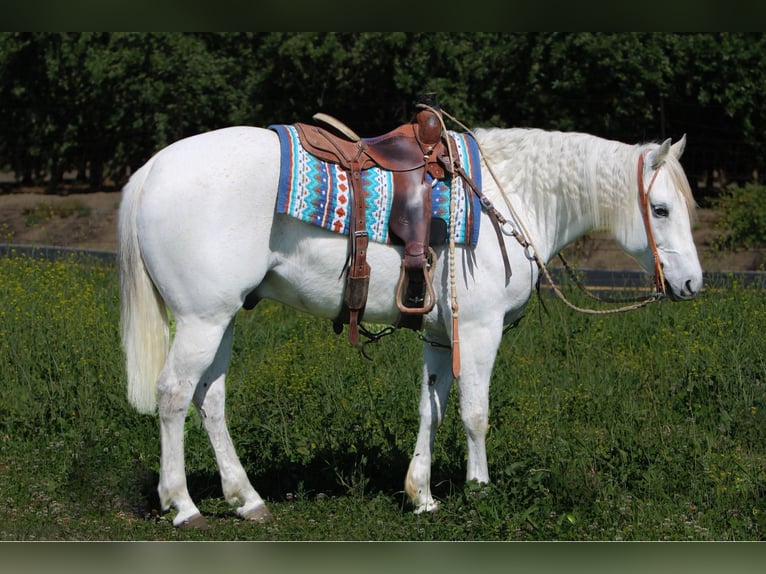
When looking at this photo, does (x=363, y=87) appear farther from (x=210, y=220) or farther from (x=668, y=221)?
Answer: (x=210, y=220)

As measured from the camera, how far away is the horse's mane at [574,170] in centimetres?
508

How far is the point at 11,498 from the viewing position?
550cm

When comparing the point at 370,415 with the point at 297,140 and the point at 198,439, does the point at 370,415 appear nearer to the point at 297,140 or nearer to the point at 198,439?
the point at 198,439

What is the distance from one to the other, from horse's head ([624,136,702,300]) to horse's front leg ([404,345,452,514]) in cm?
127

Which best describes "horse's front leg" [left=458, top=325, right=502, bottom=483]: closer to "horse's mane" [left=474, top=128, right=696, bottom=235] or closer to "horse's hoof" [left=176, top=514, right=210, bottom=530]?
"horse's mane" [left=474, top=128, right=696, bottom=235]

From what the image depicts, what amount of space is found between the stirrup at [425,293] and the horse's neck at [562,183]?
604 mm

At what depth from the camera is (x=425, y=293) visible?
16.4 ft

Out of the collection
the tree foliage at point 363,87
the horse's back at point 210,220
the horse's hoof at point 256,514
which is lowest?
the horse's hoof at point 256,514

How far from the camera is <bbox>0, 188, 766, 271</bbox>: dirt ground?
1606 cm

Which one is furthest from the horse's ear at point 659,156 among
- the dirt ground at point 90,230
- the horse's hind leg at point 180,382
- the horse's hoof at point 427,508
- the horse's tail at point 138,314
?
the dirt ground at point 90,230

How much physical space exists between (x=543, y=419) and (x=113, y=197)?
19.8 m

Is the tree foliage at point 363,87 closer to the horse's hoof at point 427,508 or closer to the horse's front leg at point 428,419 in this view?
the horse's front leg at point 428,419

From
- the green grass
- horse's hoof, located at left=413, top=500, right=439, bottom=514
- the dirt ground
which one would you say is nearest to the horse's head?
the green grass

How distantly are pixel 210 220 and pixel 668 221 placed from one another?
2416 mm
